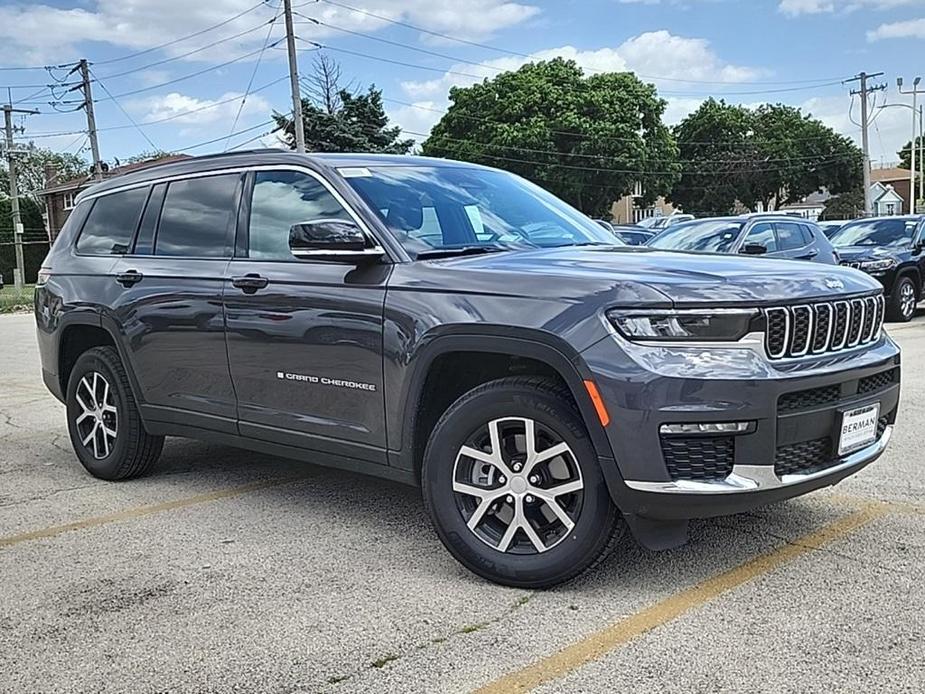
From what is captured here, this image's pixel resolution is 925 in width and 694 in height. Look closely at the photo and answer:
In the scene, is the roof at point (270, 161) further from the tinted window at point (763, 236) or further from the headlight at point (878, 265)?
the headlight at point (878, 265)

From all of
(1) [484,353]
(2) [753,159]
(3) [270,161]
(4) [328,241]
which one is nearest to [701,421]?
(1) [484,353]

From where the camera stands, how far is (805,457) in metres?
3.59

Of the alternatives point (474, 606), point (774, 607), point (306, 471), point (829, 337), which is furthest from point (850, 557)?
point (306, 471)

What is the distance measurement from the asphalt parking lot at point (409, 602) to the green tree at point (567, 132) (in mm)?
43639

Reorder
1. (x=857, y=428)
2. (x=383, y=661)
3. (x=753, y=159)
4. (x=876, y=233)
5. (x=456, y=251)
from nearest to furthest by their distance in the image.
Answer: (x=383, y=661)
(x=857, y=428)
(x=456, y=251)
(x=876, y=233)
(x=753, y=159)

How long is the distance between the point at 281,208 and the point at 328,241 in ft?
2.71

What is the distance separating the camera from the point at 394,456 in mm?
4168

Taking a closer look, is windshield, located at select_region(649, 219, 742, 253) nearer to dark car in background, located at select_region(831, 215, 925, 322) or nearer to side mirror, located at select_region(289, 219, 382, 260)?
dark car in background, located at select_region(831, 215, 925, 322)

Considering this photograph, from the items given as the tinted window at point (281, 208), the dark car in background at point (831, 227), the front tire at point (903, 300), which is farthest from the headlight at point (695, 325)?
the dark car in background at point (831, 227)

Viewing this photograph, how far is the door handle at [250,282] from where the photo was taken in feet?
15.2

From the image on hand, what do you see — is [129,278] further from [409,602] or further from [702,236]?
[702,236]

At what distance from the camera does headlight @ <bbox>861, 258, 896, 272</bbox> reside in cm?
1423

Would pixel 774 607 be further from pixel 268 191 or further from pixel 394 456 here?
pixel 268 191

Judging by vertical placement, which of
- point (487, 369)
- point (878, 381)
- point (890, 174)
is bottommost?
point (878, 381)
